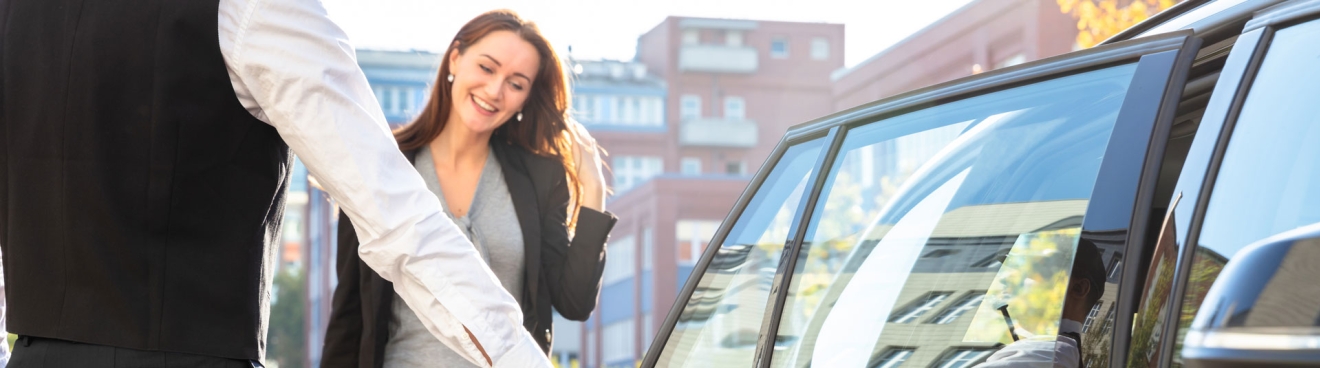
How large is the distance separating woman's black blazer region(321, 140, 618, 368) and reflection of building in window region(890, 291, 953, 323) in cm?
166

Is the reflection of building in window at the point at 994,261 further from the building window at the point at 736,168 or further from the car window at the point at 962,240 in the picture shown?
the building window at the point at 736,168

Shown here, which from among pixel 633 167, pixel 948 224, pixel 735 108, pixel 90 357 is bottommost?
pixel 90 357

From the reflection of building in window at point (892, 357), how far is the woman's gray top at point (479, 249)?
1.65 metres

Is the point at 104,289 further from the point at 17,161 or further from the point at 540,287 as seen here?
the point at 540,287

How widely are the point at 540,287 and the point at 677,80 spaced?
194 ft

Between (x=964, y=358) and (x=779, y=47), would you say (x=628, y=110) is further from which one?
(x=964, y=358)

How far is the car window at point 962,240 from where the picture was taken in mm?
1840

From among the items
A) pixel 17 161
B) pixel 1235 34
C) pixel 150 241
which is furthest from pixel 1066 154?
pixel 17 161

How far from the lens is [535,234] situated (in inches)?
144

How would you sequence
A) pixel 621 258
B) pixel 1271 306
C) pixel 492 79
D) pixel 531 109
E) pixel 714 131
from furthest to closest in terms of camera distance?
pixel 714 131 < pixel 621 258 < pixel 531 109 < pixel 492 79 < pixel 1271 306

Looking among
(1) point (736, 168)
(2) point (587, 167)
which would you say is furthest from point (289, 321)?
(2) point (587, 167)

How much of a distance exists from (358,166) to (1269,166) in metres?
1.18

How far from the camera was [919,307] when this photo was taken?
202cm

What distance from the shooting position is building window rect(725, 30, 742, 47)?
62.9m
